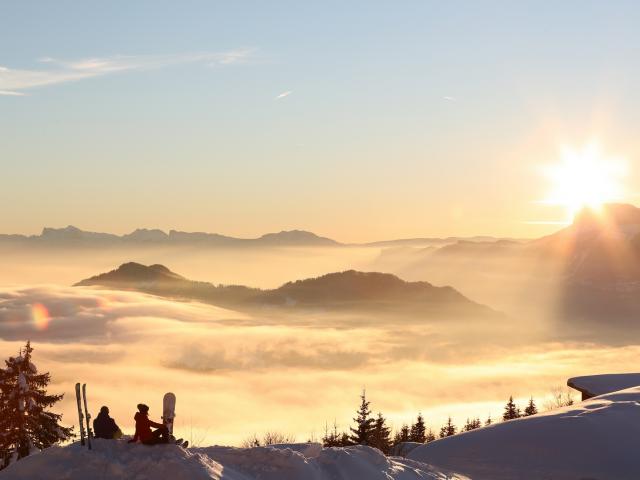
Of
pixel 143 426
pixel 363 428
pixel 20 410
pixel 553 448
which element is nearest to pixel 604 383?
pixel 363 428

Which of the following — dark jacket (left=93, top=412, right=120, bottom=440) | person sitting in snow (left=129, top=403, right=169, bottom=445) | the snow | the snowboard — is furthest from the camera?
the snow

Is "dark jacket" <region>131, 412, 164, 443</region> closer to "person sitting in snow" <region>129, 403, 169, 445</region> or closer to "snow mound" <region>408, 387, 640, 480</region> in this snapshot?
"person sitting in snow" <region>129, 403, 169, 445</region>

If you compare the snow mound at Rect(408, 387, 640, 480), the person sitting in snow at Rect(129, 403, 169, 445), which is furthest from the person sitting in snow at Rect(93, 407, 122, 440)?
the snow mound at Rect(408, 387, 640, 480)

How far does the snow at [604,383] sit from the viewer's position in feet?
166

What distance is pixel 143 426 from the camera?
1936 centimetres

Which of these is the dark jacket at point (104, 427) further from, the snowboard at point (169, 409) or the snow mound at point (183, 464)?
the snowboard at point (169, 409)

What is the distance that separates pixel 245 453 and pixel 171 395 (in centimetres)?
397

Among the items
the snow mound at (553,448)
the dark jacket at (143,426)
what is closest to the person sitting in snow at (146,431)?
the dark jacket at (143,426)

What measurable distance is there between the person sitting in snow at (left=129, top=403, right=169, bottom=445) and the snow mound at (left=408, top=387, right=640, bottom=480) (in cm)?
1403

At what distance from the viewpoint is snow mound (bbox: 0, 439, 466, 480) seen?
18.7 m

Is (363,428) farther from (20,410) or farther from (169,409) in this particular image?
(169,409)

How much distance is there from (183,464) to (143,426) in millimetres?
1463

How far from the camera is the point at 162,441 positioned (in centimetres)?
1961

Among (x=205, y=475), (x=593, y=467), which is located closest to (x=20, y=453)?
(x=205, y=475)
